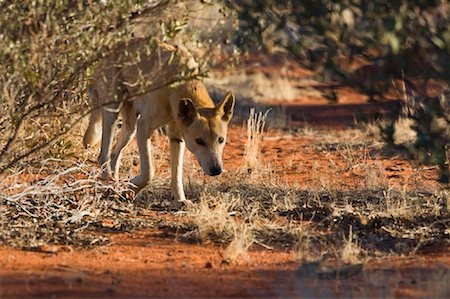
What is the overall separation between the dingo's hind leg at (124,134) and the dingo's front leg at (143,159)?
58 centimetres

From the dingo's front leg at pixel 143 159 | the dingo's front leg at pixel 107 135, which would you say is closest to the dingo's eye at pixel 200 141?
the dingo's front leg at pixel 143 159

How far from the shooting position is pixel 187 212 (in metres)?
9.27

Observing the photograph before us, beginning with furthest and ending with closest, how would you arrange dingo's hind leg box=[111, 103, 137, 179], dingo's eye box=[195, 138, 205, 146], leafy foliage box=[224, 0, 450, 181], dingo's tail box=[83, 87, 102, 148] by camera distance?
1. dingo's tail box=[83, 87, 102, 148]
2. dingo's hind leg box=[111, 103, 137, 179]
3. dingo's eye box=[195, 138, 205, 146]
4. leafy foliage box=[224, 0, 450, 181]

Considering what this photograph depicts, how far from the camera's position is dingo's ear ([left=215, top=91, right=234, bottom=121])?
982cm

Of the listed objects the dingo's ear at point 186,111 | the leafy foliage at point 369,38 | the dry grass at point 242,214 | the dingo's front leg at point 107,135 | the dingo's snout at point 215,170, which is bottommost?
the dry grass at point 242,214

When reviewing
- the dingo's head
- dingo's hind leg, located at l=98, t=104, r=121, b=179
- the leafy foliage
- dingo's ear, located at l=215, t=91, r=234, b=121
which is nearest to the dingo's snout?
the dingo's head

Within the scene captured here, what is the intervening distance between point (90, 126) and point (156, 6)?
8.97 feet

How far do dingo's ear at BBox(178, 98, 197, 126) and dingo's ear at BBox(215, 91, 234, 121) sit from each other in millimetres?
293

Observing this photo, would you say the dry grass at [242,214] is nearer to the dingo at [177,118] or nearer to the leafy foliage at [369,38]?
the dingo at [177,118]

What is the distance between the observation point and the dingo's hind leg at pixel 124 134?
1057 cm

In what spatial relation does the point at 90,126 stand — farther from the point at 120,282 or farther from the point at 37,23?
the point at 120,282

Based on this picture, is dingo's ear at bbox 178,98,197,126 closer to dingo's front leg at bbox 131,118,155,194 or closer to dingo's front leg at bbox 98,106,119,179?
dingo's front leg at bbox 131,118,155,194

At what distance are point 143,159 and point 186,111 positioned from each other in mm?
726

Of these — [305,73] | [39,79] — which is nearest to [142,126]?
[39,79]
